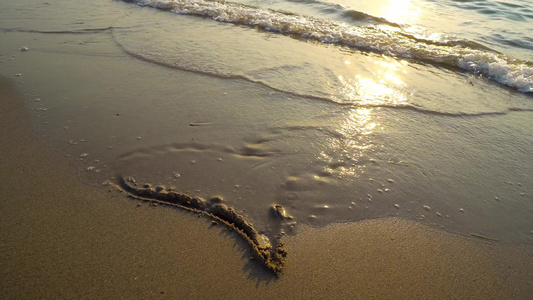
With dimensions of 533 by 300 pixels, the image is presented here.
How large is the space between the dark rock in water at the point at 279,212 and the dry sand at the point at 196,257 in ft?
0.58

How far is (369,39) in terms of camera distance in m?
6.62

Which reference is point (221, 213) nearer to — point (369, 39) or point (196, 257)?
point (196, 257)

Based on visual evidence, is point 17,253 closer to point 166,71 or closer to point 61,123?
point 61,123

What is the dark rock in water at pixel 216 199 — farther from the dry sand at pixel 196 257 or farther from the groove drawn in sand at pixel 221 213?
→ the dry sand at pixel 196 257

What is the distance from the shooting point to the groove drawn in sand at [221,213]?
6.88 ft

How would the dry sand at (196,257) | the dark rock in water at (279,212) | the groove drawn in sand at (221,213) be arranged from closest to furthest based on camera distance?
the dry sand at (196,257) → the groove drawn in sand at (221,213) → the dark rock in water at (279,212)

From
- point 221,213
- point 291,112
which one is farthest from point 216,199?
point 291,112

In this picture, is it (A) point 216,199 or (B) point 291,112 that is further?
(B) point 291,112

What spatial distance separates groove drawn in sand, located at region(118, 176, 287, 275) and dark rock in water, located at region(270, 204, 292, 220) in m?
0.01

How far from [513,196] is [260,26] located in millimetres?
5762

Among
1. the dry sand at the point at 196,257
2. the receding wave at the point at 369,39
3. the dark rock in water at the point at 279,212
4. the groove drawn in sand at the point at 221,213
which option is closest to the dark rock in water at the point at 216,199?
the groove drawn in sand at the point at 221,213

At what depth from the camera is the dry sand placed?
191 cm

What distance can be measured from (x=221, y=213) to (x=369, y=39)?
5.53 m

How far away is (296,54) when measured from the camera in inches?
221
